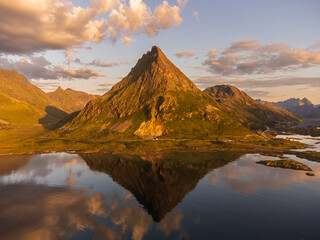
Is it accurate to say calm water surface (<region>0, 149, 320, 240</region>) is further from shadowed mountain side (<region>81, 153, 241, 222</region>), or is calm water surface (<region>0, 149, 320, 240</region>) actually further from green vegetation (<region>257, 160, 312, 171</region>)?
green vegetation (<region>257, 160, 312, 171</region>)

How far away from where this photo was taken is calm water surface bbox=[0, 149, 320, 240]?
3504 inches

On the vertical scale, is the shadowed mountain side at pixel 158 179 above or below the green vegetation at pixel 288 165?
below

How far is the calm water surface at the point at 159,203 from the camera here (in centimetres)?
8900

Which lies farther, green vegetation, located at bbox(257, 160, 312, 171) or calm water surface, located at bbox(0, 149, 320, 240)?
green vegetation, located at bbox(257, 160, 312, 171)

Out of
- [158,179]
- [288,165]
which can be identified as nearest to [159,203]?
[158,179]

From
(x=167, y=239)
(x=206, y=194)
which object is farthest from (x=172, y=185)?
(x=167, y=239)

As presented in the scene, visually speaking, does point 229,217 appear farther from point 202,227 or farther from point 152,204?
point 152,204

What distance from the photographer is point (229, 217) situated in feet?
327

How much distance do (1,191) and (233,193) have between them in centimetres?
14164

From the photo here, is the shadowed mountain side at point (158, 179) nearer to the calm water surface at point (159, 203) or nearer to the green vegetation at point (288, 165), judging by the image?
the calm water surface at point (159, 203)

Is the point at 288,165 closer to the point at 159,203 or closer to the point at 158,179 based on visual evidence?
the point at 158,179

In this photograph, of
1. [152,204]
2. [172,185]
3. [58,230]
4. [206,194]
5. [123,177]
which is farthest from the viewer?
[123,177]

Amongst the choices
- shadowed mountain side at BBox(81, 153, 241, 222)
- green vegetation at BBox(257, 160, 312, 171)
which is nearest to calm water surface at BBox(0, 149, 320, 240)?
shadowed mountain side at BBox(81, 153, 241, 222)

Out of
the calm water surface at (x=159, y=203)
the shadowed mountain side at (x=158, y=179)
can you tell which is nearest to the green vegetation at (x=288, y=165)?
the calm water surface at (x=159, y=203)
